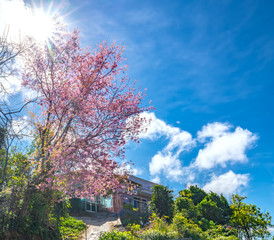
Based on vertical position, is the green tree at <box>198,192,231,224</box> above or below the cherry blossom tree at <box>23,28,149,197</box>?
below

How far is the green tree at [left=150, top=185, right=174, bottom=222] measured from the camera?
56.3ft

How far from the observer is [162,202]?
17.4 metres

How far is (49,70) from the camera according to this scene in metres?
9.26

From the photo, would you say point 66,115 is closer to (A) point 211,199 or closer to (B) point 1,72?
(B) point 1,72

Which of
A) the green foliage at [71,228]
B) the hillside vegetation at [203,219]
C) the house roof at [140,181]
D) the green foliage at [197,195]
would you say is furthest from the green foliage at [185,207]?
the house roof at [140,181]

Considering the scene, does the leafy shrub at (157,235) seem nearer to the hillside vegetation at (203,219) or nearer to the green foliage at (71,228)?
the hillside vegetation at (203,219)

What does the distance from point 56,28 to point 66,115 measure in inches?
139

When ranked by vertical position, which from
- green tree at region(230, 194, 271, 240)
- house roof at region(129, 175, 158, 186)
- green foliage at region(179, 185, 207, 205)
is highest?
house roof at region(129, 175, 158, 186)

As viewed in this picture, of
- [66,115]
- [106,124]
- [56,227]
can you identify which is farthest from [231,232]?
[66,115]

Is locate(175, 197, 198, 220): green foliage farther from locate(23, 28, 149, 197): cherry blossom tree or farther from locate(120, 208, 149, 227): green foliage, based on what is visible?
locate(23, 28, 149, 197): cherry blossom tree

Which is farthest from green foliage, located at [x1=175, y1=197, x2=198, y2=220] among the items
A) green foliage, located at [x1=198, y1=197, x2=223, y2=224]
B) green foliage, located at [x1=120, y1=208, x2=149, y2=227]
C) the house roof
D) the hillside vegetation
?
the house roof

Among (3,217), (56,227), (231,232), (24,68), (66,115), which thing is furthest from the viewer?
(231,232)

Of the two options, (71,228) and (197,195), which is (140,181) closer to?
(197,195)

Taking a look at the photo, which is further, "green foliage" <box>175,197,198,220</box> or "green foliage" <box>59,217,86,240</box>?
"green foliage" <box>175,197,198,220</box>
